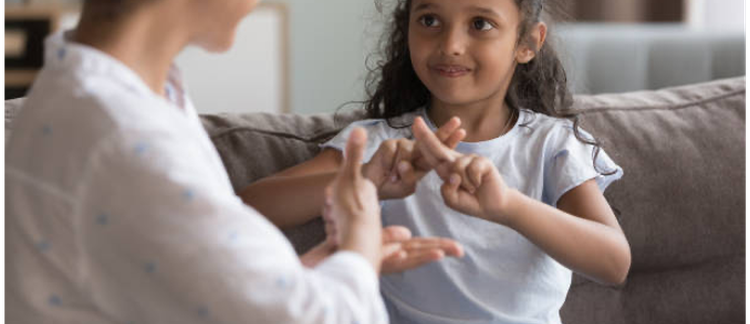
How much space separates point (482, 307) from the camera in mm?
1373

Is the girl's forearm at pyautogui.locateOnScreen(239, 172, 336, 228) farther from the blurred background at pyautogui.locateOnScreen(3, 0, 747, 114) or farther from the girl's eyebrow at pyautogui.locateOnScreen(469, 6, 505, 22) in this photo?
the blurred background at pyautogui.locateOnScreen(3, 0, 747, 114)

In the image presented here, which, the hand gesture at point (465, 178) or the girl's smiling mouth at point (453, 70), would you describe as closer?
the hand gesture at point (465, 178)

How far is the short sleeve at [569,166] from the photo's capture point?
1374mm

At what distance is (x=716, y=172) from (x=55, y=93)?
1206 millimetres

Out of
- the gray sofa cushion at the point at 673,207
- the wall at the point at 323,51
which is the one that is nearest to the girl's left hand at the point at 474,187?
the gray sofa cushion at the point at 673,207

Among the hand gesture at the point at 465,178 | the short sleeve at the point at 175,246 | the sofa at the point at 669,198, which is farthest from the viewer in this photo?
the sofa at the point at 669,198

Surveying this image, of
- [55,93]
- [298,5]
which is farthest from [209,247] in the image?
[298,5]

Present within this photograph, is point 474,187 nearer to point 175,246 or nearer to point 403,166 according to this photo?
point 403,166

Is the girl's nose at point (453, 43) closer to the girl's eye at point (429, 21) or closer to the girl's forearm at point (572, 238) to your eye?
the girl's eye at point (429, 21)

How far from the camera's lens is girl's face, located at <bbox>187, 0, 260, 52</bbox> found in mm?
929

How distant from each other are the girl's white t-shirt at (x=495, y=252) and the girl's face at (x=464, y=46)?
0.09m

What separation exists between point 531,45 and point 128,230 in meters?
0.83

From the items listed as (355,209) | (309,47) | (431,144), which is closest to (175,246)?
(355,209)

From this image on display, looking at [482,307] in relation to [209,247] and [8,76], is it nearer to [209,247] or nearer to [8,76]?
[209,247]
